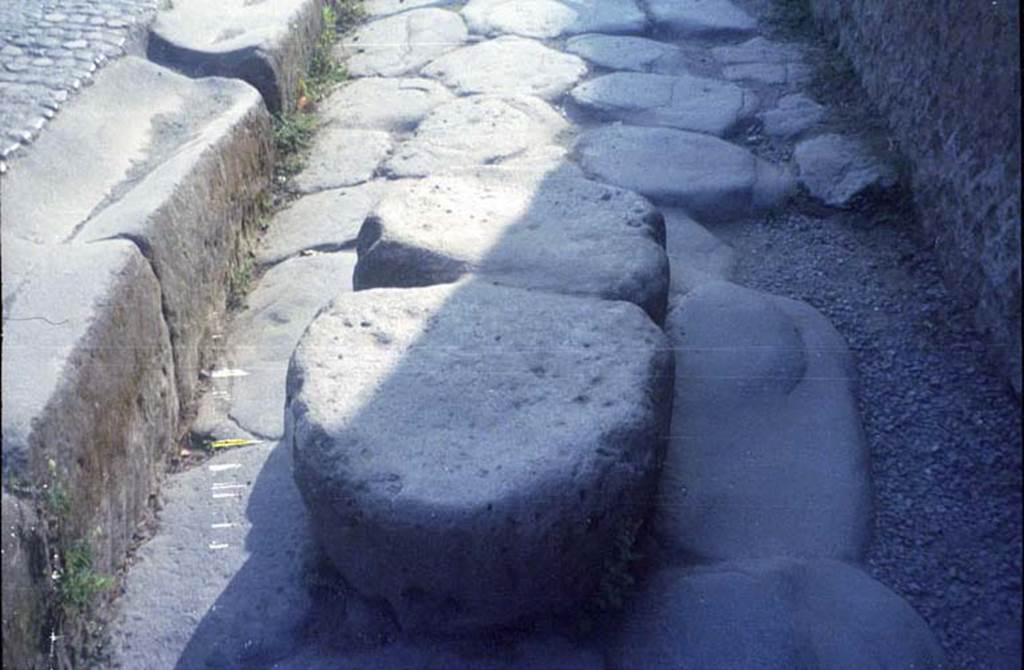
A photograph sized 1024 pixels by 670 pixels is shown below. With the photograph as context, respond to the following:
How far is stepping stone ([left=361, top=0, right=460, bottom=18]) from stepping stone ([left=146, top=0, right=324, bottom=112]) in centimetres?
86

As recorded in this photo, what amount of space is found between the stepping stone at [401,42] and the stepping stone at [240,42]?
36 centimetres

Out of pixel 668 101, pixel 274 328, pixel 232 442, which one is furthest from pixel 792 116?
pixel 232 442

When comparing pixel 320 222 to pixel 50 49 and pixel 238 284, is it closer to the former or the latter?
pixel 238 284

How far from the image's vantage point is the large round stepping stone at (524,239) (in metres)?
2.32

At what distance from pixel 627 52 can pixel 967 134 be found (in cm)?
178

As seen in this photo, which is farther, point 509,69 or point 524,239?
point 509,69

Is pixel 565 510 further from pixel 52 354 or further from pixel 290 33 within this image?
pixel 290 33

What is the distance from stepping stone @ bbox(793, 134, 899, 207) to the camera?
3.03m

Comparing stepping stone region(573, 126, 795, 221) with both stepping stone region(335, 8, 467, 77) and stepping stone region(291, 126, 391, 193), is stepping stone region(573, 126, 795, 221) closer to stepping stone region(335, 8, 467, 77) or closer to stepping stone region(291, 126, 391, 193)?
stepping stone region(291, 126, 391, 193)

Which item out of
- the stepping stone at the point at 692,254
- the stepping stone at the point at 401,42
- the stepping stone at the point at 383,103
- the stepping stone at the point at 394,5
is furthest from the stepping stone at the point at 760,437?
the stepping stone at the point at 394,5

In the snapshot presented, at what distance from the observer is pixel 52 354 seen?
6.37ft

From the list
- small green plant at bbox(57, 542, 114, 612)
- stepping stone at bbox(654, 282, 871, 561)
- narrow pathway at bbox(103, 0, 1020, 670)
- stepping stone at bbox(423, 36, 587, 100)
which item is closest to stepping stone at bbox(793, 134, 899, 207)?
narrow pathway at bbox(103, 0, 1020, 670)

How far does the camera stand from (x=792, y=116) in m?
3.57

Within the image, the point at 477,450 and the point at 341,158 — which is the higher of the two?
the point at 477,450
